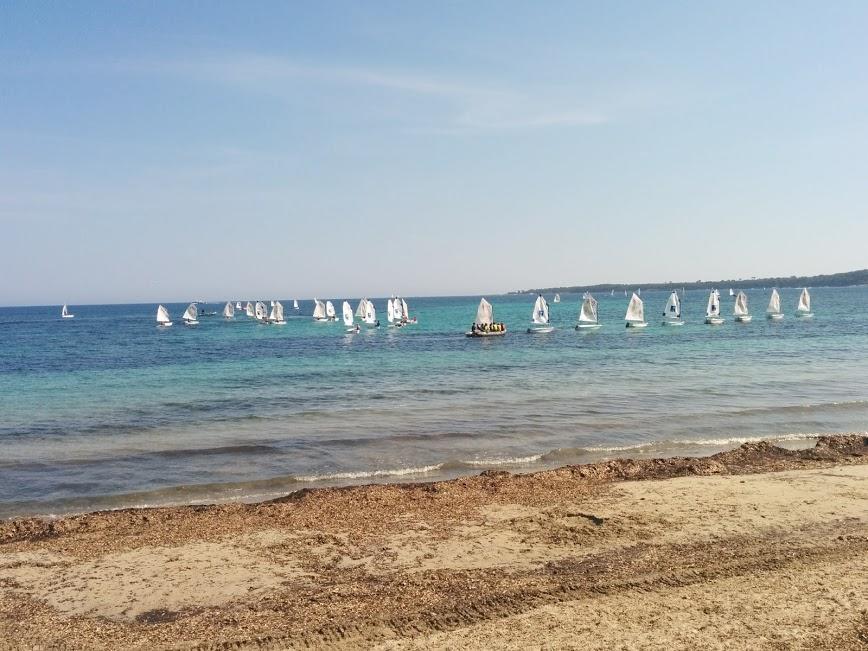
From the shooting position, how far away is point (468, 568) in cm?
811

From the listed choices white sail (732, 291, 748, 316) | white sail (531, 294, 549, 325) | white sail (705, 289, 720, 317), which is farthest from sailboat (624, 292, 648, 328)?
white sail (732, 291, 748, 316)

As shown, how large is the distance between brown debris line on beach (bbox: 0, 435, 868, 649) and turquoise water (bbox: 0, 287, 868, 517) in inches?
108

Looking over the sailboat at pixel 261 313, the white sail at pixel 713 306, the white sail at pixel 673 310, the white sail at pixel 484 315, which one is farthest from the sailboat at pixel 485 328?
the sailboat at pixel 261 313

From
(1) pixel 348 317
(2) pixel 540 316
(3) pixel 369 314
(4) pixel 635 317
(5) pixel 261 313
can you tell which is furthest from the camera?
(5) pixel 261 313

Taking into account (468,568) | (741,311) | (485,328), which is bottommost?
(468,568)

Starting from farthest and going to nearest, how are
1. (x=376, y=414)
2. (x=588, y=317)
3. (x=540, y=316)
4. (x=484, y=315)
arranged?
1. (x=588, y=317)
2. (x=540, y=316)
3. (x=484, y=315)
4. (x=376, y=414)

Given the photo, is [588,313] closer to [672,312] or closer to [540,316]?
[540,316]

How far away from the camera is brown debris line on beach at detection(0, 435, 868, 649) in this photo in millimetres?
6492

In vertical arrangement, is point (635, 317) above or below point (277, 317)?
below

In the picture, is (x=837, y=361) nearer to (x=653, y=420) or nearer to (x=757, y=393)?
(x=757, y=393)

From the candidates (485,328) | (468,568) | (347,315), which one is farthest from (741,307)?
(468,568)

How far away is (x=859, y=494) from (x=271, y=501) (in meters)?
9.69

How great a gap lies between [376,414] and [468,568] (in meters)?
13.1

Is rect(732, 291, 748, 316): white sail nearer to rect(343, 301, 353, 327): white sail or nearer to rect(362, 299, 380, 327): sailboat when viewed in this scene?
rect(362, 299, 380, 327): sailboat
